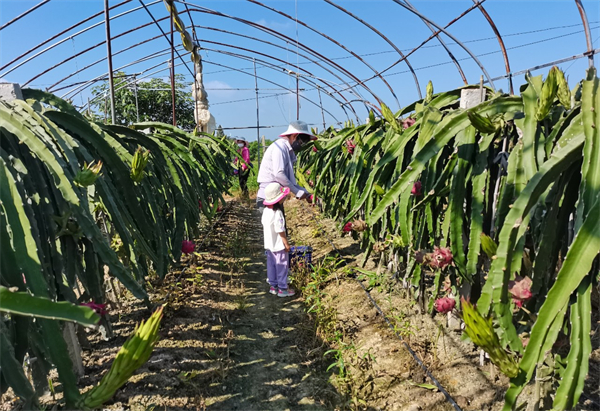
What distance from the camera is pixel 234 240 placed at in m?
4.57

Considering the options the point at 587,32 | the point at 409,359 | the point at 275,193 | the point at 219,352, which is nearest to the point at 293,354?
the point at 219,352

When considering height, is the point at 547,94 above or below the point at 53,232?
above

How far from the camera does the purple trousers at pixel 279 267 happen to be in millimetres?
3193

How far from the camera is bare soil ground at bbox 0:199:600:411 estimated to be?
181cm

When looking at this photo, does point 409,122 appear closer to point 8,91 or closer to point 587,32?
point 587,32

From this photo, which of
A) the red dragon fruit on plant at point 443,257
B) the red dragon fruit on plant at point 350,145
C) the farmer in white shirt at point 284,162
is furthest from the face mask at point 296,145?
the red dragon fruit on plant at point 443,257

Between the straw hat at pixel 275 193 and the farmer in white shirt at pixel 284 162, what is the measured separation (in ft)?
0.13

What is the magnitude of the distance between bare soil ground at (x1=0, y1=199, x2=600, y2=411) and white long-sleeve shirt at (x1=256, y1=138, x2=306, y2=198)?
747 millimetres

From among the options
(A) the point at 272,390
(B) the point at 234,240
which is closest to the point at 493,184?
(A) the point at 272,390

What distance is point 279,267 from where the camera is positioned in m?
3.21

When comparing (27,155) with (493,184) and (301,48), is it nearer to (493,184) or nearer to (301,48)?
(493,184)

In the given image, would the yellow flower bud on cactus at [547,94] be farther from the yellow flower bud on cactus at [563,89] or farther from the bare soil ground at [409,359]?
the bare soil ground at [409,359]

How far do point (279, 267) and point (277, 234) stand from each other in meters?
0.25

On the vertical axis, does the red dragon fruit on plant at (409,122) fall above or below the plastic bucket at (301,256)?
above
